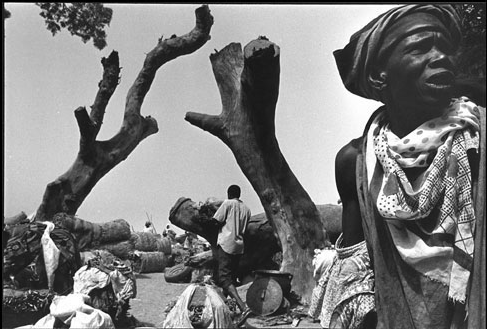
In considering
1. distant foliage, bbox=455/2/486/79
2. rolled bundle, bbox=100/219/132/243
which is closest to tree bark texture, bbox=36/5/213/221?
rolled bundle, bbox=100/219/132/243

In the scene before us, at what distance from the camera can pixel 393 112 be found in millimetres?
1969

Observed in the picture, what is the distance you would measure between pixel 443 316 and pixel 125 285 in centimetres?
501

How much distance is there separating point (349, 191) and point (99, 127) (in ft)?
20.3

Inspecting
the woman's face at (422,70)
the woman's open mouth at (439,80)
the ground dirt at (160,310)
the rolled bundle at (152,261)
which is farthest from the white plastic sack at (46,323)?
the rolled bundle at (152,261)

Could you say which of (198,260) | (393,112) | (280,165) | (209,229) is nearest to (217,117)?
(280,165)

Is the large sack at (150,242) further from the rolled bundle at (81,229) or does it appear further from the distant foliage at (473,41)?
the distant foliage at (473,41)

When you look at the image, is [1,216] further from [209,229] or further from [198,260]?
[198,260]

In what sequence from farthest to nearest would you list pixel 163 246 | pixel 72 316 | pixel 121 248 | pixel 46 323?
pixel 163 246 → pixel 121 248 → pixel 72 316 → pixel 46 323

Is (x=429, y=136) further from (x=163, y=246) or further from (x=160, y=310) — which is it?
(x=163, y=246)

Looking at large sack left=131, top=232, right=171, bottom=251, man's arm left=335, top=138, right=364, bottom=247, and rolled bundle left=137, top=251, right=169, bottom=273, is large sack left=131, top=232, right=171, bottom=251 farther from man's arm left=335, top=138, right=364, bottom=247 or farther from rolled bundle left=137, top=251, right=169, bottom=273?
man's arm left=335, top=138, right=364, bottom=247

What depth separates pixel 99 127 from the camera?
25.5 feet

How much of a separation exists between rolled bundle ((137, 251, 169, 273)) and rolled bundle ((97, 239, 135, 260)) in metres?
0.20

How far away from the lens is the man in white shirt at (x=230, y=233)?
286 inches

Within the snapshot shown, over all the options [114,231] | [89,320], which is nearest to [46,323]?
[89,320]
